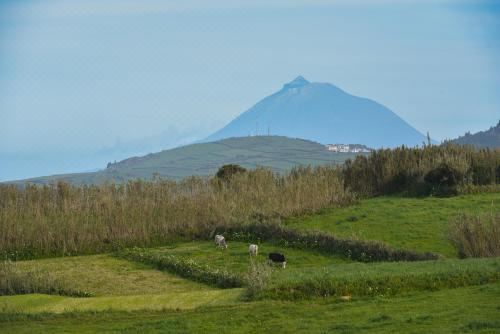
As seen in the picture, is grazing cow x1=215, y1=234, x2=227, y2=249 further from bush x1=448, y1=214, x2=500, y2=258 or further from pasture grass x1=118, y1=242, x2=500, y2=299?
bush x1=448, y1=214, x2=500, y2=258

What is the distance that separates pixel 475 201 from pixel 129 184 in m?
13.0

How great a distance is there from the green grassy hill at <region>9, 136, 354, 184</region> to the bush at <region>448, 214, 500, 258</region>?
9348 cm

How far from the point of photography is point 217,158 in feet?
437

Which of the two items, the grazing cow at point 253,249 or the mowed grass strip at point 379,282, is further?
the grazing cow at point 253,249

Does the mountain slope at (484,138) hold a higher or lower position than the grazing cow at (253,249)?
higher

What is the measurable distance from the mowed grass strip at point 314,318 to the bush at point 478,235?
5.17 meters

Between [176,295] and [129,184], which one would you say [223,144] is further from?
[176,295]

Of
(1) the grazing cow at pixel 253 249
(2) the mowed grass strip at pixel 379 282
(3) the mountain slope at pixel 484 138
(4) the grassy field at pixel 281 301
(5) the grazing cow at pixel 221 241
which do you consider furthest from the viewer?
(3) the mountain slope at pixel 484 138

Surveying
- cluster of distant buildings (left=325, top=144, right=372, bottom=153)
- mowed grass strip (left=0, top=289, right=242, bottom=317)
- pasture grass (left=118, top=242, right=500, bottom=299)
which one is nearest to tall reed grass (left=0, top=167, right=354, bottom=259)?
mowed grass strip (left=0, top=289, right=242, bottom=317)

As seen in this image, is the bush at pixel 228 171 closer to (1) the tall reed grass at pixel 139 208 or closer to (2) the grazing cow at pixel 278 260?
(1) the tall reed grass at pixel 139 208

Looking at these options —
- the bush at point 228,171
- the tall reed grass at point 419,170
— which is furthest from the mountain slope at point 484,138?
the bush at point 228,171

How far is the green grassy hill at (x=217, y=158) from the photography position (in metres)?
122

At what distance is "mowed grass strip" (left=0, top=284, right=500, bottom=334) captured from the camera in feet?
43.7

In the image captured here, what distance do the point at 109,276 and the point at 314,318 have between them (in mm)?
9435
